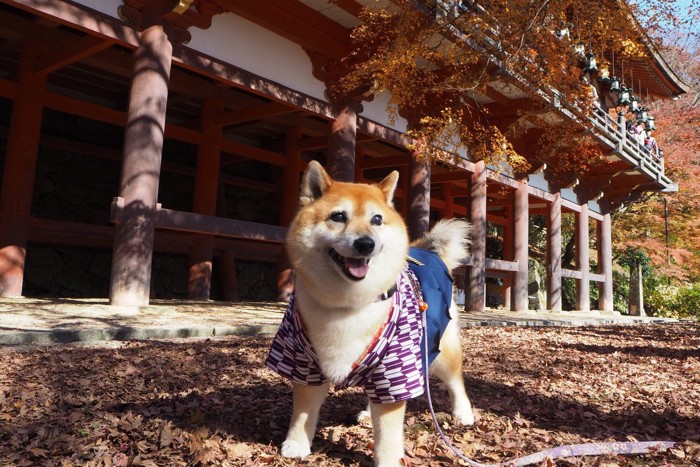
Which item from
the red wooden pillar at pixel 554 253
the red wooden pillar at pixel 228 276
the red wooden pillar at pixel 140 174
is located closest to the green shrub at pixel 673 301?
the red wooden pillar at pixel 554 253

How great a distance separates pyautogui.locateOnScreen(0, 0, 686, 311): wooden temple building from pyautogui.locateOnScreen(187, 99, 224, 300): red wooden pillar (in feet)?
0.09

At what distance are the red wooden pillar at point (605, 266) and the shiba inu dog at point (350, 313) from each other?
17648 mm

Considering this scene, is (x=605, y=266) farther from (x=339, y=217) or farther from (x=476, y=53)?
(x=339, y=217)

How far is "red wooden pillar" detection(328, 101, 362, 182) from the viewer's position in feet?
29.3

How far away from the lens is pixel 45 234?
29.7 ft

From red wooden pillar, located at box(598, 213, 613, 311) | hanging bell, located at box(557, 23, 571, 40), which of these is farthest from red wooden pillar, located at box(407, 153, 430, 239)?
red wooden pillar, located at box(598, 213, 613, 311)

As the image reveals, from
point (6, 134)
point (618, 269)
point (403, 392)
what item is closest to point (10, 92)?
point (6, 134)

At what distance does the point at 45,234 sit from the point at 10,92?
2424 mm

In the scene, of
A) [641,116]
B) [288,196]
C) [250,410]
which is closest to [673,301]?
[641,116]

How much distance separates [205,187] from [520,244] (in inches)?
327

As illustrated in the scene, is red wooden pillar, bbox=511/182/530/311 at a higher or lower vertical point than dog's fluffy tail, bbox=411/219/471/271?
higher

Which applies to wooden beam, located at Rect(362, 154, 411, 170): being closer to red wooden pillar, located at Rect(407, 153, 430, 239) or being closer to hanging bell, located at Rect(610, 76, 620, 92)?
red wooden pillar, located at Rect(407, 153, 430, 239)

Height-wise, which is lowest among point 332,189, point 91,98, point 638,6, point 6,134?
point 332,189

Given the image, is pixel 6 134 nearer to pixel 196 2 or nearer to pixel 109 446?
pixel 196 2
